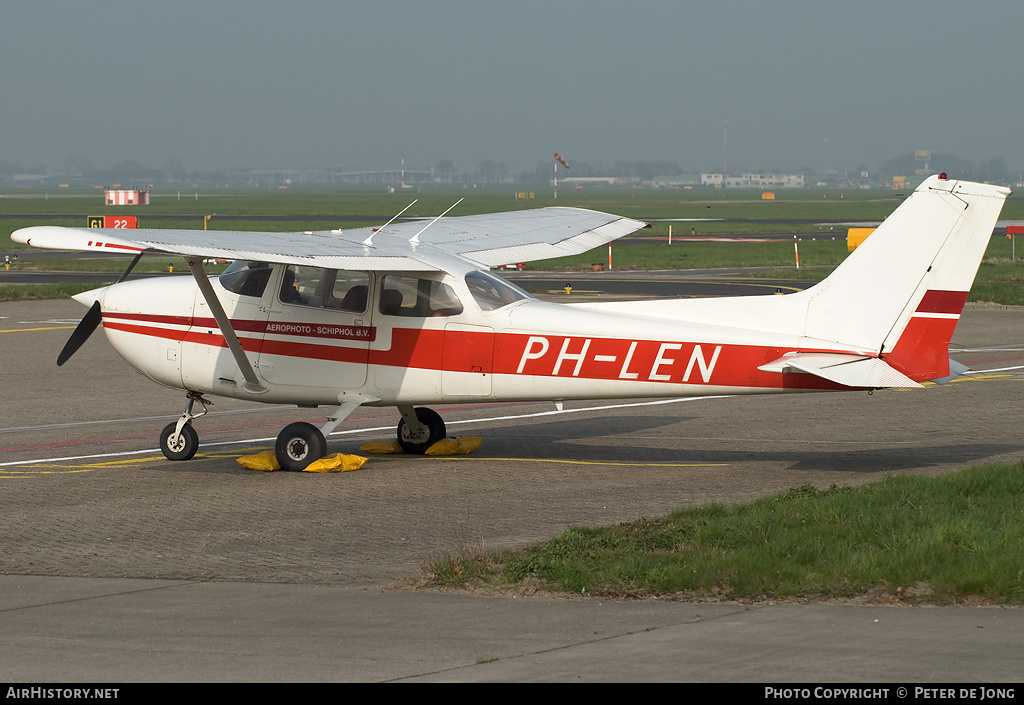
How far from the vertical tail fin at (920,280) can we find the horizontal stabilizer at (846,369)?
0.20 meters

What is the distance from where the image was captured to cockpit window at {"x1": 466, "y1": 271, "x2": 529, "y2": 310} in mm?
13039

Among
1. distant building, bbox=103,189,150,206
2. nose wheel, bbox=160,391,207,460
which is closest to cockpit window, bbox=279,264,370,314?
nose wheel, bbox=160,391,207,460

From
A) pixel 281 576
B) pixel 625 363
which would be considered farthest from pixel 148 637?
pixel 625 363

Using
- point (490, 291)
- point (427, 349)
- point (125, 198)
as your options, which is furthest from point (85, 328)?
point (125, 198)

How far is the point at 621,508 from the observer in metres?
10.9

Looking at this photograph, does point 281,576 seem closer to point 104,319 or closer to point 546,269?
point 104,319

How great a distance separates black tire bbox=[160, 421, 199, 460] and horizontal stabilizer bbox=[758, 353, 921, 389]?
20.2 ft

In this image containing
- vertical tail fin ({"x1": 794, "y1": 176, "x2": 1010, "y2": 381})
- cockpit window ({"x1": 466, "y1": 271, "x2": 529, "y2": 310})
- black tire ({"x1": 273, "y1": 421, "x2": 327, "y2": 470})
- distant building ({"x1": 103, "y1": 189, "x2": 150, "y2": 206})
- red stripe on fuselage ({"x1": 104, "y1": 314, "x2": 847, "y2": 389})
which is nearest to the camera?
vertical tail fin ({"x1": 794, "y1": 176, "x2": 1010, "y2": 381})

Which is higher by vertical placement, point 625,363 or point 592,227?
point 592,227

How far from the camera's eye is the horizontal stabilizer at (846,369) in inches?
448

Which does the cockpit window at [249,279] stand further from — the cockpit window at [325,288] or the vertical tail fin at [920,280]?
the vertical tail fin at [920,280]

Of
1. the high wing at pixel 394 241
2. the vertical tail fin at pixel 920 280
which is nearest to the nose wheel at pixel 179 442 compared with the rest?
the high wing at pixel 394 241

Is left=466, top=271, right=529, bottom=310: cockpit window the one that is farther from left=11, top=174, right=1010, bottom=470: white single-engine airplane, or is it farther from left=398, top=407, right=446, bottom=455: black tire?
left=398, top=407, right=446, bottom=455: black tire

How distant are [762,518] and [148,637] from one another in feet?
14.9
